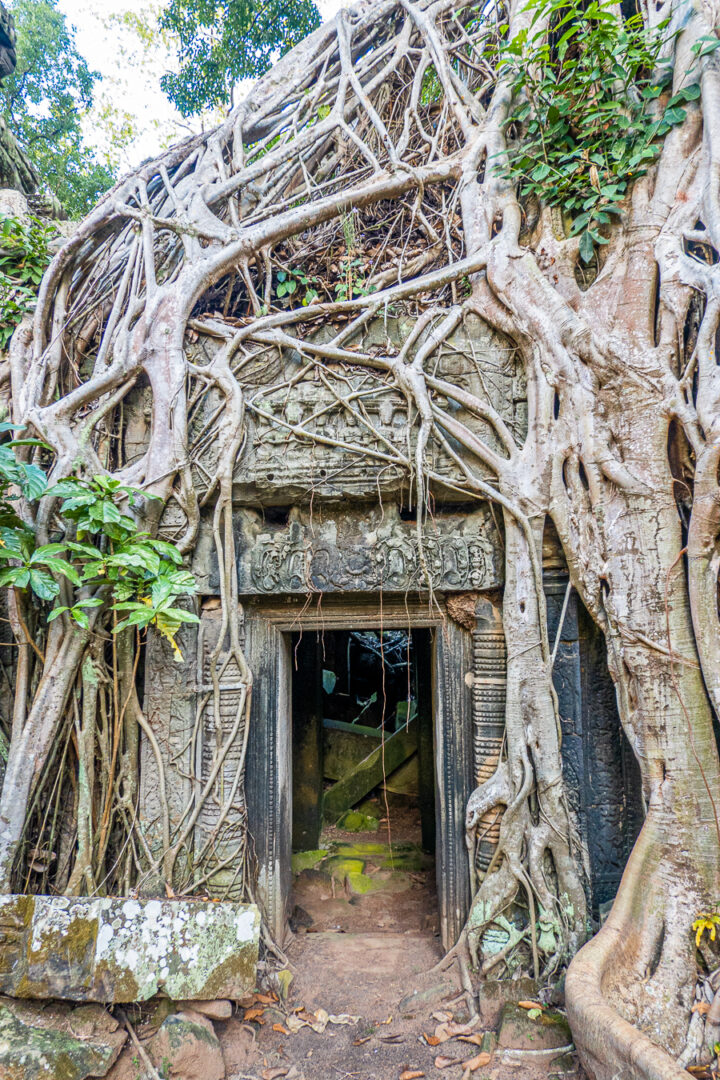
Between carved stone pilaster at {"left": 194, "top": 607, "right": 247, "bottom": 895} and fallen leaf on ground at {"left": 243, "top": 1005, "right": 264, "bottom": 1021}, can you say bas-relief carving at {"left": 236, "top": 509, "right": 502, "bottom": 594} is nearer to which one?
carved stone pilaster at {"left": 194, "top": 607, "right": 247, "bottom": 895}

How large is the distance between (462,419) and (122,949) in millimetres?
2754

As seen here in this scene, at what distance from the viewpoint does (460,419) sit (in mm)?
3115

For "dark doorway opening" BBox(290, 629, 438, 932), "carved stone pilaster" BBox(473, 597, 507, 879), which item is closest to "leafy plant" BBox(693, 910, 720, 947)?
"carved stone pilaster" BBox(473, 597, 507, 879)

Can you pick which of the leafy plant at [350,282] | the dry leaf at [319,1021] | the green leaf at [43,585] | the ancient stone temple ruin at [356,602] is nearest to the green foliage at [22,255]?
the ancient stone temple ruin at [356,602]

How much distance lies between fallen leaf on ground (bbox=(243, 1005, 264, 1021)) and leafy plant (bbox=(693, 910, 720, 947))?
1.85m

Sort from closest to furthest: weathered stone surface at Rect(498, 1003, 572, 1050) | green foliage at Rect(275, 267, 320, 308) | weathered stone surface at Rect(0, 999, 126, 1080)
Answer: weathered stone surface at Rect(0, 999, 126, 1080), weathered stone surface at Rect(498, 1003, 572, 1050), green foliage at Rect(275, 267, 320, 308)

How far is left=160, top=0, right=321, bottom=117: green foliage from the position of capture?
636cm

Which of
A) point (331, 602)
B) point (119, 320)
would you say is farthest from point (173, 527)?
point (119, 320)

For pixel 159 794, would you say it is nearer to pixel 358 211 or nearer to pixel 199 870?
pixel 199 870

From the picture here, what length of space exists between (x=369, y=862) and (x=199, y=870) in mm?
1889

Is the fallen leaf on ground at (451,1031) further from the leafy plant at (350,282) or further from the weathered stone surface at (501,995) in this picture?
the leafy plant at (350,282)

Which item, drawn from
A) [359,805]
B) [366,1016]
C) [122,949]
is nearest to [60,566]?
[122,949]

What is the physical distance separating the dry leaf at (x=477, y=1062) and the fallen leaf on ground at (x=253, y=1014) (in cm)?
91

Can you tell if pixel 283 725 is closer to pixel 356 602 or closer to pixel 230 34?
pixel 356 602
